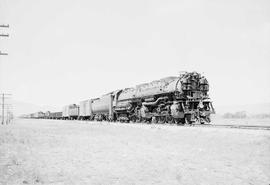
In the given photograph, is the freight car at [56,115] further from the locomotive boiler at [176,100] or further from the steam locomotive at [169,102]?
the locomotive boiler at [176,100]

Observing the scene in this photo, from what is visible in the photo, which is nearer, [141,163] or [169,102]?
[141,163]

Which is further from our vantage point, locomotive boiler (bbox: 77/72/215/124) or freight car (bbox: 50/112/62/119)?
freight car (bbox: 50/112/62/119)

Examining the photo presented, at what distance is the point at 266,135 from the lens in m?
16.0

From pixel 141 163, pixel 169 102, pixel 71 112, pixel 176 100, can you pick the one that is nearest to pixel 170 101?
pixel 169 102

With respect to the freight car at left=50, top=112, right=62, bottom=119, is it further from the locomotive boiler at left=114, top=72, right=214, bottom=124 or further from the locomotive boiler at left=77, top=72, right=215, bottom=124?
the locomotive boiler at left=114, top=72, right=214, bottom=124

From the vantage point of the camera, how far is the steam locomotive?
26.1 metres

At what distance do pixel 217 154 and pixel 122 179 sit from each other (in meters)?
5.27

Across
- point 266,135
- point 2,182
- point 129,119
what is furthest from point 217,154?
point 129,119

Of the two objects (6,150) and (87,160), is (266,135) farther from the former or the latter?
(6,150)

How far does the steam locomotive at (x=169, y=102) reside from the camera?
85.6ft

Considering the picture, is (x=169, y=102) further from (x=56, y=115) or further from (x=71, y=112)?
(x=56, y=115)

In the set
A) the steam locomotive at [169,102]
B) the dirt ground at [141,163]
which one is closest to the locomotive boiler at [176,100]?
the steam locomotive at [169,102]

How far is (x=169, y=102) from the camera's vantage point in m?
27.7

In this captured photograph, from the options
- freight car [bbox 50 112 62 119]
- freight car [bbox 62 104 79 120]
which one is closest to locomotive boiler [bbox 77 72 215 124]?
freight car [bbox 62 104 79 120]
